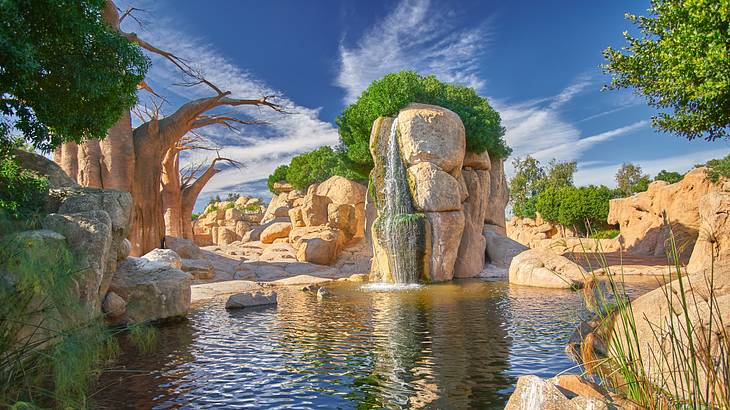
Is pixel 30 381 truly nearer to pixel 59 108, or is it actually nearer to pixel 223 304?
pixel 59 108

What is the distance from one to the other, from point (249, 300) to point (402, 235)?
357 inches

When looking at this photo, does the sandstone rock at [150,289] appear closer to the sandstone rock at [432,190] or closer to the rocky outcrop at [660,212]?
the sandstone rock at [432,190]

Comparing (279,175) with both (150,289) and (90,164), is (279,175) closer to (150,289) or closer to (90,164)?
(90,164)

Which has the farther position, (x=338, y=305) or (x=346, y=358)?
(x=338, y=305)

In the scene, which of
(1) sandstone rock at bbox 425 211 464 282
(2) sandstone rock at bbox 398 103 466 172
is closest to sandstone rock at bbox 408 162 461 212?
(1) sandstone rock at bbox 425 211 464 282

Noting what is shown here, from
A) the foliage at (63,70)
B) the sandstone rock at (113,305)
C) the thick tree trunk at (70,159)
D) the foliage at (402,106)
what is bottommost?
the sandstone rock at (113,305)

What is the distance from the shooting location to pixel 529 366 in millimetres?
6871

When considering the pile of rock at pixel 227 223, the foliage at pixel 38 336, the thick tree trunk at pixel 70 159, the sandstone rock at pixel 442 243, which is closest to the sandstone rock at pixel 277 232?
the pile of rock at pixel 227 223

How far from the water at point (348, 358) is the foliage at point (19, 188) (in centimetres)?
359

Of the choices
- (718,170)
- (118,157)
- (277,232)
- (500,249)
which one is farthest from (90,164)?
(718,170)

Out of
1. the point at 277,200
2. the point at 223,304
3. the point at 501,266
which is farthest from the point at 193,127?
the point at 277,200

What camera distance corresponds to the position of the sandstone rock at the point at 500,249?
2593 cm

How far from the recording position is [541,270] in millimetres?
17672

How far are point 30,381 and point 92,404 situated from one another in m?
1.18
